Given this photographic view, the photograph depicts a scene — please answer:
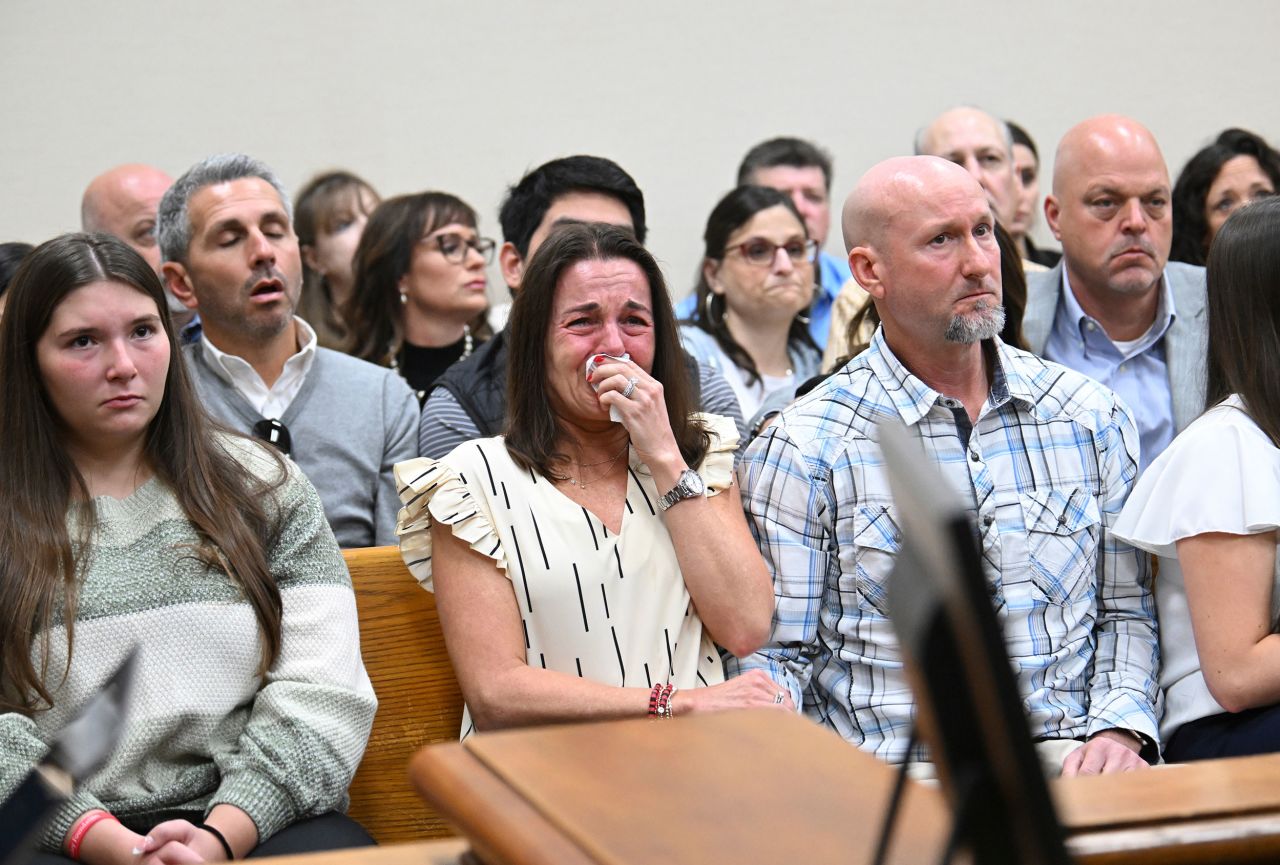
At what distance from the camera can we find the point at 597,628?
196cm

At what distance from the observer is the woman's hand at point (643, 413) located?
198cm

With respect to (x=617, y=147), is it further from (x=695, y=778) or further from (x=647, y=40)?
(x=695, y=778)

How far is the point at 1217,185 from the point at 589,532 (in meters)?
2.47

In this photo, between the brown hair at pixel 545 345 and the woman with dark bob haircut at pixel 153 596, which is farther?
the brown hair at pixel 545 345

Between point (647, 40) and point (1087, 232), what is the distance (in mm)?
2122

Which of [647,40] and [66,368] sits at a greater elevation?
[647,40]

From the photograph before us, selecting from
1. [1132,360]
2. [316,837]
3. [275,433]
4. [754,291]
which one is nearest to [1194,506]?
[1132,360]

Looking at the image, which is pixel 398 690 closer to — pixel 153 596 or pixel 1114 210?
pixel 153 596

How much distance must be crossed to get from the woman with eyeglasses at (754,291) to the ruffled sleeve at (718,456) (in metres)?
1.31

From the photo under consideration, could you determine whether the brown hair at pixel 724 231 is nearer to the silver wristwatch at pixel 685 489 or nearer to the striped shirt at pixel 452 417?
the striped shirt at pixel 452 417

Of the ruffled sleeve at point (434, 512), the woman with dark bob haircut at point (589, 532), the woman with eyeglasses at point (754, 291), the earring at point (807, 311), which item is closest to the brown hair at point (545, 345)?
the woman with dark bob haircut at point (589, 532)

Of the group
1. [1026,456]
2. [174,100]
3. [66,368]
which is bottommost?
[1026,456]

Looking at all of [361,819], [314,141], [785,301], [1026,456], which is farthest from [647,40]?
[361,819]

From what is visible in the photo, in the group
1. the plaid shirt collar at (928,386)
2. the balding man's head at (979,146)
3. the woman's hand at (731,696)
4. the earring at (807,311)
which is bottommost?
the woman's hand at (731,696)
